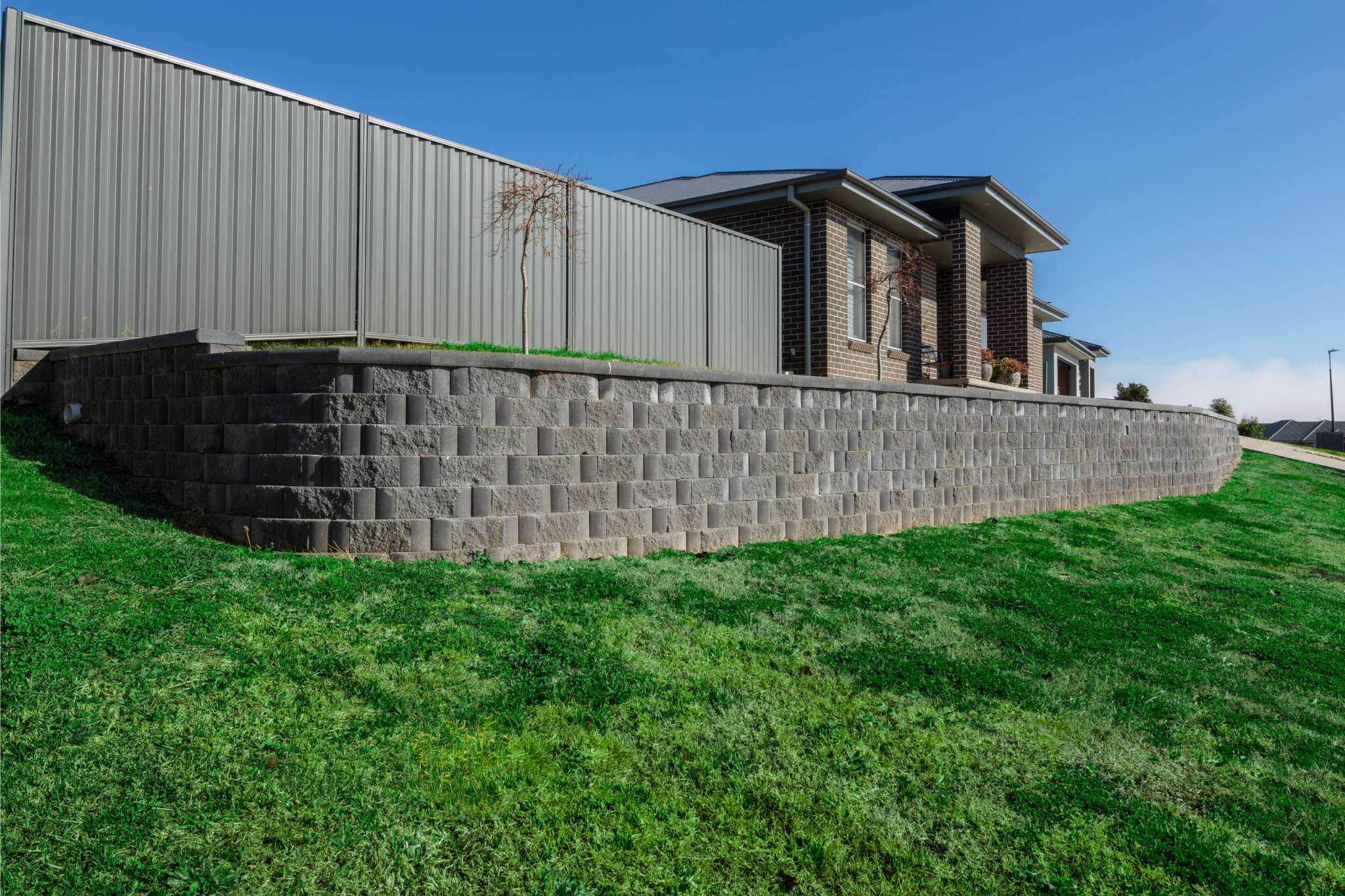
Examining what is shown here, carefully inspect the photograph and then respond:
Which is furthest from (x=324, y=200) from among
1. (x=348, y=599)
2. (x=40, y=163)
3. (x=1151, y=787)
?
(x=1151, y=787)

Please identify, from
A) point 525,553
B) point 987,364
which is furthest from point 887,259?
point 525,553

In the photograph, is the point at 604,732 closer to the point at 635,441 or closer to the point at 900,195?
the point at 635,441

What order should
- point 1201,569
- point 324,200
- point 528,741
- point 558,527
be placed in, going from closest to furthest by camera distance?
point 528,741 → point 558,527 → point 324,200 → point 1201,569

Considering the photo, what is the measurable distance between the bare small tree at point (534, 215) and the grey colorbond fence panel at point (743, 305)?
2311mm

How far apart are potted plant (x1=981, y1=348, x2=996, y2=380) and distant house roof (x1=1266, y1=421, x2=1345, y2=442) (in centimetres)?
6170

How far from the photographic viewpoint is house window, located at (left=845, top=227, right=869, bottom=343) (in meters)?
12.9

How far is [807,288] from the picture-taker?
11.8 m

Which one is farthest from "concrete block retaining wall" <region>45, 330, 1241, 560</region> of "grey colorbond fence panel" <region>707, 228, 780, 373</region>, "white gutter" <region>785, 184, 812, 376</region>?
"white gutter" <region>785, 184, 812, 376</region>

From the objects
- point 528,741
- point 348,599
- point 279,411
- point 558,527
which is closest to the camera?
point 528,741

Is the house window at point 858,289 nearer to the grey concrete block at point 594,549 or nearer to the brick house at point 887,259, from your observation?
the brick house at point 887,259

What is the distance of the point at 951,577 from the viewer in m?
6.27

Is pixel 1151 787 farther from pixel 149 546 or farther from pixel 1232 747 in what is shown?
pixel 149 546

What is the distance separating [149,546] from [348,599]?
1.29 m

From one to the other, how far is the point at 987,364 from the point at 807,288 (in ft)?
17.7
